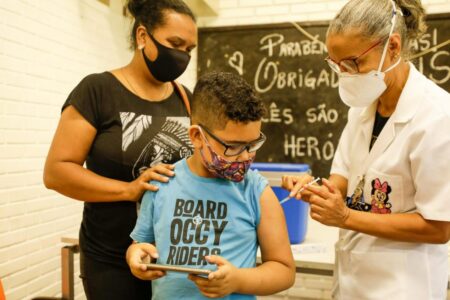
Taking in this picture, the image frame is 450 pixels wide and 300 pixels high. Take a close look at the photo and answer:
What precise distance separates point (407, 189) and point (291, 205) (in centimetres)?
80

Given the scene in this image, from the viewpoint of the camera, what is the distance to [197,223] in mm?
1100

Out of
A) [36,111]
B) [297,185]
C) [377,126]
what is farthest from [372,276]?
[36,111]

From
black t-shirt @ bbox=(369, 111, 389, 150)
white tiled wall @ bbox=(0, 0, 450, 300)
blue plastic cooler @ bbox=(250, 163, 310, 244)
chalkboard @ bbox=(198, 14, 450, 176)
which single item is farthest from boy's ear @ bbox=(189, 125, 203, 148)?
chalkboard @ bbox=(198, 14, 450, 176)

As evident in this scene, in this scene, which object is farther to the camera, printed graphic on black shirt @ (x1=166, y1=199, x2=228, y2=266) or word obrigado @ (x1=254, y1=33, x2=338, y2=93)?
word obrigado @ (x1=254, y1=33, x2=338, y2=93)

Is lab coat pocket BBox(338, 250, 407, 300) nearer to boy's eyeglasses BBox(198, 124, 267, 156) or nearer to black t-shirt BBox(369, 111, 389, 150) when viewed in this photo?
black t-shirt BBox(369, 111, 389, 150)

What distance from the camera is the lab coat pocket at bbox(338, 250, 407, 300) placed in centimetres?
121

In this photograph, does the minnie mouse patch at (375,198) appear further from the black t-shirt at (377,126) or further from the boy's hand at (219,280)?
the boy's hand at (219,280)

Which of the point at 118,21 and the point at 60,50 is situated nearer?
the point at 60,50

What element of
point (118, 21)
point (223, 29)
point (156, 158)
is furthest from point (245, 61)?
point (156, 158)

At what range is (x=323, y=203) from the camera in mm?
1176

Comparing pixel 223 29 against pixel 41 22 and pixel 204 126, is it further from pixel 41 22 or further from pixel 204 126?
pixel 204 126

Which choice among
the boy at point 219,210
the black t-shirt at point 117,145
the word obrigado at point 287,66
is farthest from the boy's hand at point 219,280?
the word obrigado at point 287,66

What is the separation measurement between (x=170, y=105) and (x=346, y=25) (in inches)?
25.1

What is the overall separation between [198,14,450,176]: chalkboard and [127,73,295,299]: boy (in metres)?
2.18
